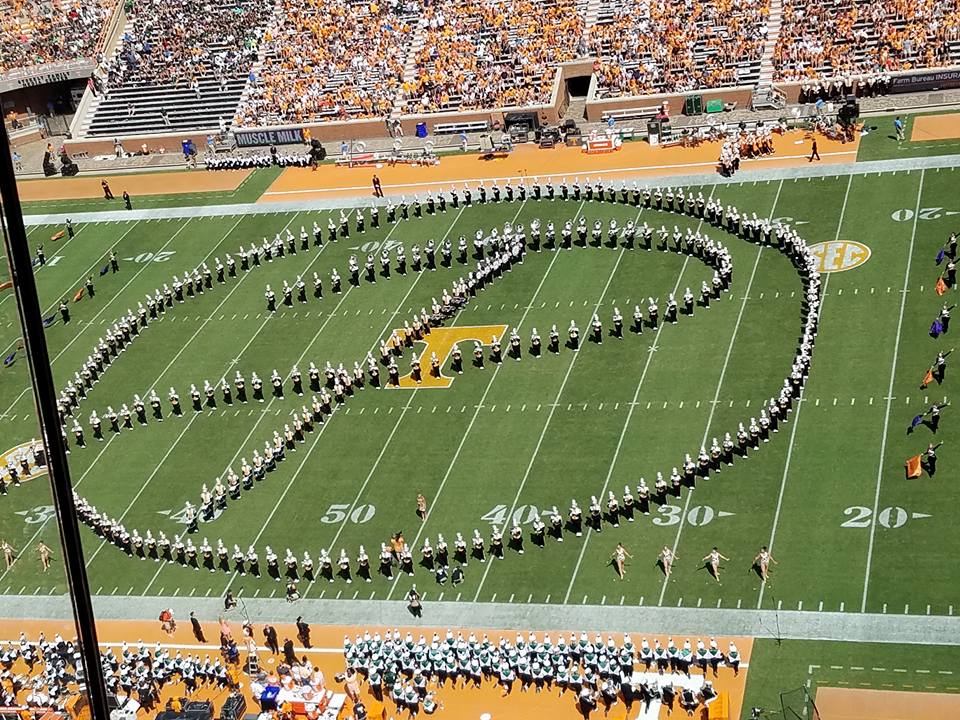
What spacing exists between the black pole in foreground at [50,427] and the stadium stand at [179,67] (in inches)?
2141

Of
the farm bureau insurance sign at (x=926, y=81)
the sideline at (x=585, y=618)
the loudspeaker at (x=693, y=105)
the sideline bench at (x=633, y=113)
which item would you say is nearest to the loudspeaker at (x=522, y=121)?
the sideline bench at (x=633, y=113)

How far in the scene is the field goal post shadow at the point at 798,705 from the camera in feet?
70.3

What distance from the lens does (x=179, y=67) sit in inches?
2349

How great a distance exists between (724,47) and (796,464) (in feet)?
91.1

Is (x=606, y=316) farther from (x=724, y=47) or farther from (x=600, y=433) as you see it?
(x=724, y=47)

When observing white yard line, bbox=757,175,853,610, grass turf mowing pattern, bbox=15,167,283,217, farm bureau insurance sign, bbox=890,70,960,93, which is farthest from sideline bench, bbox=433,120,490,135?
white yard line, bbox=757,175,853,610

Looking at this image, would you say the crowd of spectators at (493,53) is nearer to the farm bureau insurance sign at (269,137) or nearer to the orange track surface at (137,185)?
the farm bureau insurance sign at (269,137)

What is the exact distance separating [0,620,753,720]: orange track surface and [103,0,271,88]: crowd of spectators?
36.6 meters

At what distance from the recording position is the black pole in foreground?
11.4ft

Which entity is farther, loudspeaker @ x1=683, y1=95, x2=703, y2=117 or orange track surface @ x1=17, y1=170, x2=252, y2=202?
orange track surface @ x1=17, y1=170, x2=252, y2=202

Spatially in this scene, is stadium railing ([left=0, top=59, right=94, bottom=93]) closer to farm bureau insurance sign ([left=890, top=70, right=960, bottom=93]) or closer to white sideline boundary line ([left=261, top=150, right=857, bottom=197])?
white sideline boundary line ([left=261, top=150, right=857, bottom=197])

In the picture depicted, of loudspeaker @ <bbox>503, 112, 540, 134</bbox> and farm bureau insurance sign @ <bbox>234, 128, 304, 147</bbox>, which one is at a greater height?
loudspeaker @ <bbox>503, 112, 540, 134</bbox>

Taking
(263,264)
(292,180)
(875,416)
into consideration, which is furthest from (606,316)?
(292,180)

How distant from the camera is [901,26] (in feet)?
165
